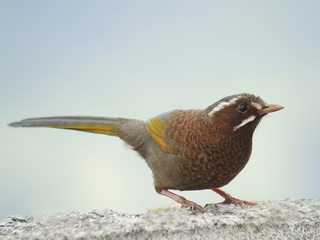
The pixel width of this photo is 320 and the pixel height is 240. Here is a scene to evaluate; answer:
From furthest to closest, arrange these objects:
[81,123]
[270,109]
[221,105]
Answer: [81,123], [221,105], [270,109]

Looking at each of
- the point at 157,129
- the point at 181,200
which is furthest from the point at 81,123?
the point at 181,200

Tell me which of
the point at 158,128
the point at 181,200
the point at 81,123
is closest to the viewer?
the point at 181,200

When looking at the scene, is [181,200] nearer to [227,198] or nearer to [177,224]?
[227,198]

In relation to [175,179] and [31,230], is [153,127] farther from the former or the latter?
[31,230]

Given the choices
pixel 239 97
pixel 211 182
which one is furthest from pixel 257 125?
pixel 211 182

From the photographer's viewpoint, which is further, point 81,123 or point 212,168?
point 81,123

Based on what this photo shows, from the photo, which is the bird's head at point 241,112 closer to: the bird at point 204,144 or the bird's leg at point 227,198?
the bird at point 204,144

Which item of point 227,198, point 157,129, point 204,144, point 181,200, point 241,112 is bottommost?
point 227,198
